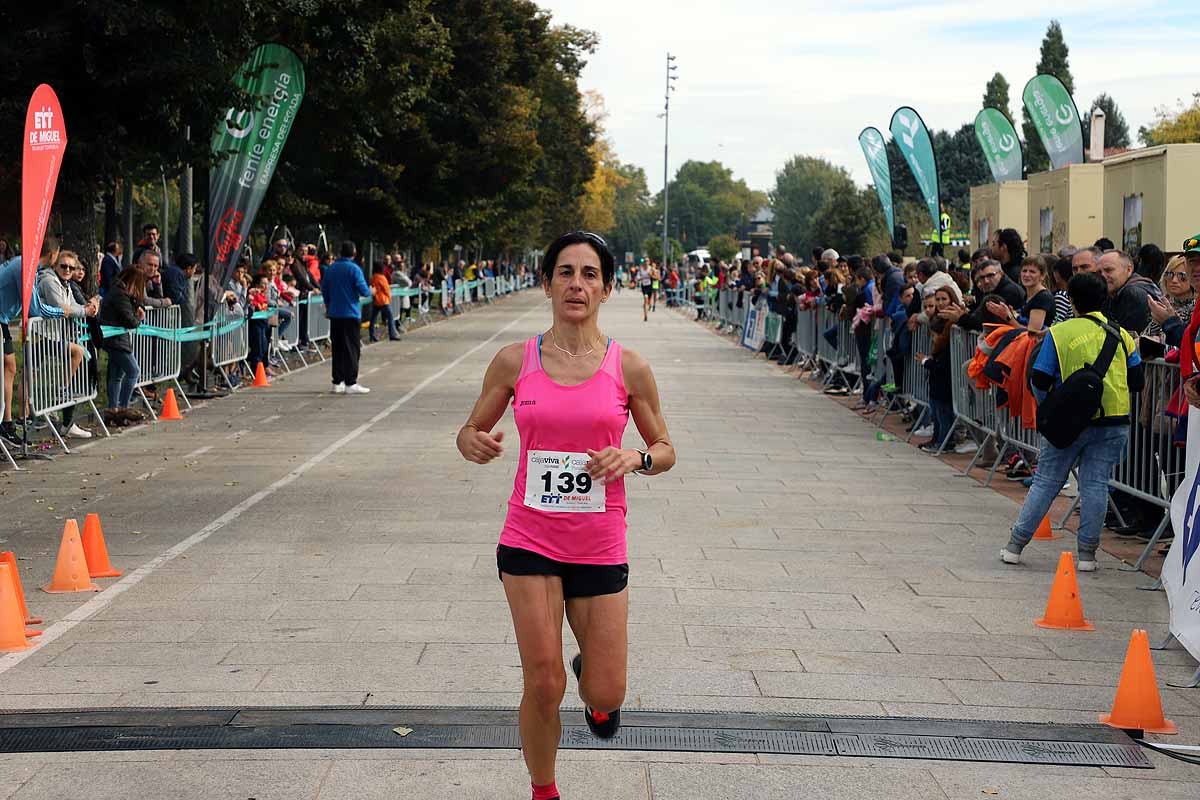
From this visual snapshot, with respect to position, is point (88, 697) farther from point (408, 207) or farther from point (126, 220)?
point (408, 207)

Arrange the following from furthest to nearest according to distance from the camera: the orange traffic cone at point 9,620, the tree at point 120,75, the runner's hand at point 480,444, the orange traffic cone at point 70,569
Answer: the tree at point 120,75 < the orange traffic cone at point 70,569 < the orange traffic cone at point 9,620 < the runner's hand at point 480,444

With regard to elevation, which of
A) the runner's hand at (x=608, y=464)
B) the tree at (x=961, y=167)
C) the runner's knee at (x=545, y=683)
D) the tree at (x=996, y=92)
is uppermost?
the tree at (x=996, y=92)

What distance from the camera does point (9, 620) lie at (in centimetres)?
720

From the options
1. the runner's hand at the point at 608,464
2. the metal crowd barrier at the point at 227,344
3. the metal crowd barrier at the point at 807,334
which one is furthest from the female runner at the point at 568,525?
the metal crowd barrier at the point at 807,334

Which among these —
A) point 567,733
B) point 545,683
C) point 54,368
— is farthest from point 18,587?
point 54,368

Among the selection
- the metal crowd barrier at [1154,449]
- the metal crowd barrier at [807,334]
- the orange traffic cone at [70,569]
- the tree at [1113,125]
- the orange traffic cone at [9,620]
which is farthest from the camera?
the tree at [1113,125]

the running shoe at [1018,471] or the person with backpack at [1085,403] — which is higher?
the person with backpack at [1085,403]

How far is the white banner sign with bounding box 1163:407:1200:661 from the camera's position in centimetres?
719

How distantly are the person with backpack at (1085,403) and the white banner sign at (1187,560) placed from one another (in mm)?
860

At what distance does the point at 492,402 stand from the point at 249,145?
1747cm

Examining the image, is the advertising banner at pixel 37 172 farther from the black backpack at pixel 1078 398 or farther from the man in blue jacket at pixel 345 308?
the black backpack at pixel 1078 398

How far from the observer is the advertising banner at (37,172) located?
13.4 m

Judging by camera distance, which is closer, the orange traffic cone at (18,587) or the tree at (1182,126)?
the orange traffic cone at (18,587)

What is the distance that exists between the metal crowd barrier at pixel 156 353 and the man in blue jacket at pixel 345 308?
7.24ft
